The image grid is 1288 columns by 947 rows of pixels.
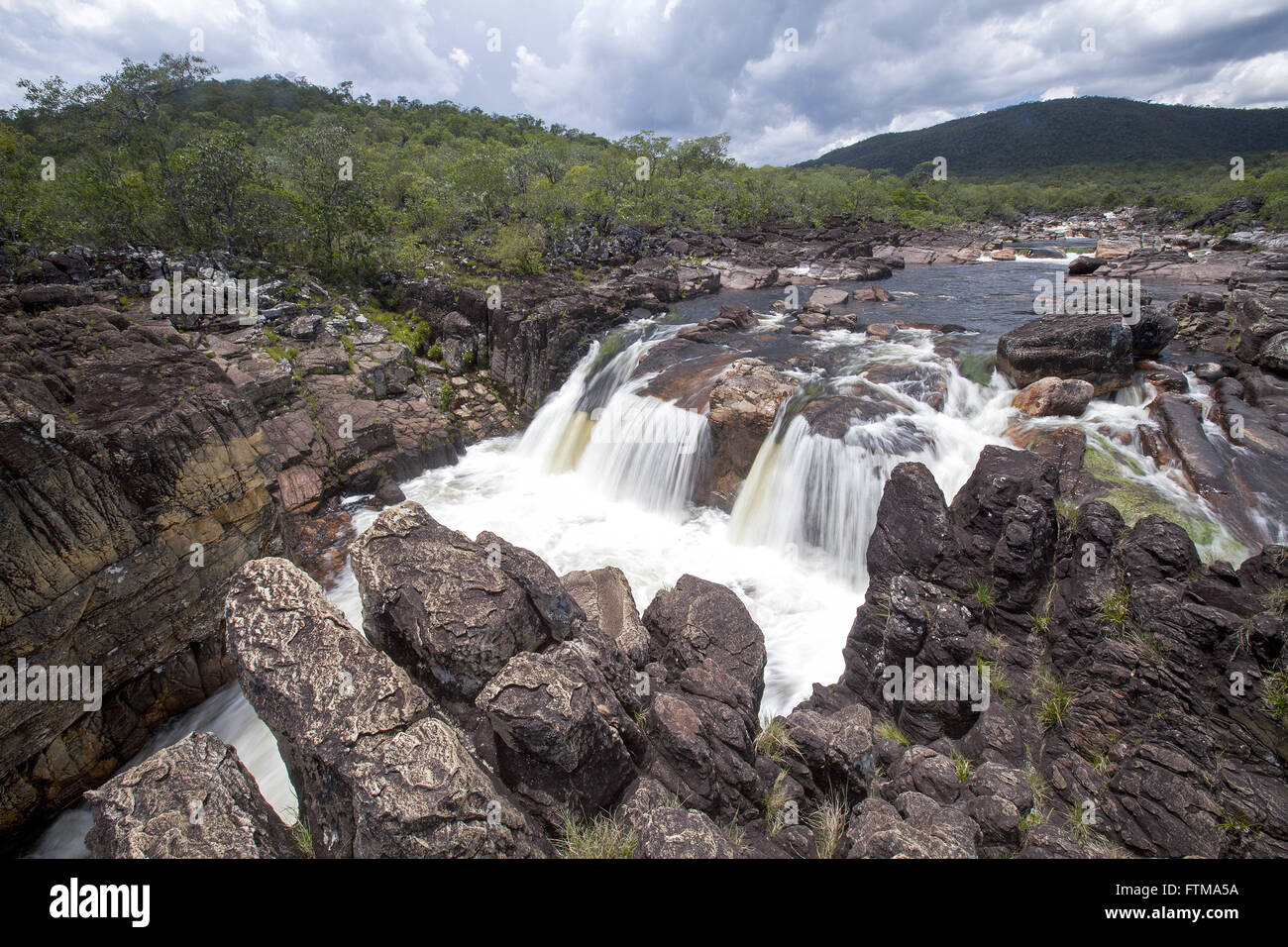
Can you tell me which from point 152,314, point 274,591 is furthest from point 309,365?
point 274,591

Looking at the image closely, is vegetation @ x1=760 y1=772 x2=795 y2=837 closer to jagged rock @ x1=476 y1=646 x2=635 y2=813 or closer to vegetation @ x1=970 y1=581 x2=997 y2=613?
jagged rock @ x1=476 y1=646 x2=635 y2=813

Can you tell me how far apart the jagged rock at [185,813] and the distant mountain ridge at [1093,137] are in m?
196

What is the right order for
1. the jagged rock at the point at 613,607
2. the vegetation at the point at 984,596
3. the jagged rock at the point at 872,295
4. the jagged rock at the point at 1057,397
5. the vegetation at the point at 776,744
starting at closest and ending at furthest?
the vegetation at the point at 776,744, the jagged rock at the point at 613,607, the vegetation at the point at 984,596, the jagged rock at the point at 1057,397, the jagged rock at the point at 872,295

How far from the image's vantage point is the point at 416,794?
3945mm

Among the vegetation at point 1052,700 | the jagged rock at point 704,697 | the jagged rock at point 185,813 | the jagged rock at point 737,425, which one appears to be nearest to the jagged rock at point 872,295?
the jagged rock at point 737,425

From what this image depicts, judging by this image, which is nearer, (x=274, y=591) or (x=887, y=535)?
(x=274, y=591)

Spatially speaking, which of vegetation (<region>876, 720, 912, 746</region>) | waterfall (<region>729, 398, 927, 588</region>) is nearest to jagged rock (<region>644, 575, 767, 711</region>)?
vegetation (<region>876, 720, 912, 746</region>)

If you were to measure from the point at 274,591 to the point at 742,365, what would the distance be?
13.4m

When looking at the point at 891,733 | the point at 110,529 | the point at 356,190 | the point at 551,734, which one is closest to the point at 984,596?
the point at 891,733

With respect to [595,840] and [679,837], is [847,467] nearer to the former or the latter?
[679,837]

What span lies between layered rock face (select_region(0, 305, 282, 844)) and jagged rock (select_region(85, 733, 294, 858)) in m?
4.61

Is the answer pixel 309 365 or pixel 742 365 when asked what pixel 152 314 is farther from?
pixel 742 365

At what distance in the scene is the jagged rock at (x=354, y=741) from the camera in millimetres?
3896

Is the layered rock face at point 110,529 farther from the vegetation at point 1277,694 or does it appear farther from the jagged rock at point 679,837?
the vegetation at point 1277,694
